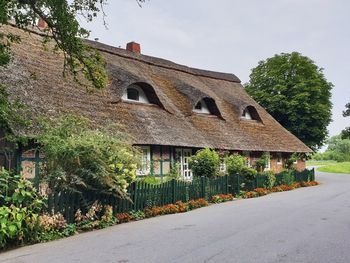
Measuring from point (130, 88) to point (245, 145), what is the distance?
7705 millimetres

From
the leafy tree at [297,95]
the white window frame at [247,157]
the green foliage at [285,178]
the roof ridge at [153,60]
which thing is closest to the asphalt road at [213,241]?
the green foliage at [285,178]

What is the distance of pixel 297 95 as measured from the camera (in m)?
34.9

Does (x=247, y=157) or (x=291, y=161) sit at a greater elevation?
(x=247, y=157)

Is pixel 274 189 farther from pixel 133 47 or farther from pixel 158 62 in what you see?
pixel 133 47

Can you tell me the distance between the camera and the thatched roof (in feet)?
49.6

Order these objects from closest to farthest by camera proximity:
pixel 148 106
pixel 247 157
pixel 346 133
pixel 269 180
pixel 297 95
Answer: pixel 148 106
pixel 269 180
pixel 247 157
pixel 297 95
pixel 346 133

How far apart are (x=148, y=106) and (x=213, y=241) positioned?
41.5ft

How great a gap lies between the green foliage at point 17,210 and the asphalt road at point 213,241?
360 millimetres

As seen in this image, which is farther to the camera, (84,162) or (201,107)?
(201,107)

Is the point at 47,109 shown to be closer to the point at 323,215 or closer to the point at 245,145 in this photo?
the point at 323,215

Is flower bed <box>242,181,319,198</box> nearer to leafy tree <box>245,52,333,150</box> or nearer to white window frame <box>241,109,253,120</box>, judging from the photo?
white window frame <box>241,109,253,120</box>

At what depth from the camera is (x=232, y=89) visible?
31500 millimetres

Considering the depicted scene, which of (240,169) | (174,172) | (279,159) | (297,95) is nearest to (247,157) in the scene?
(279,159)

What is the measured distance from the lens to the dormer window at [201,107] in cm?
2387
